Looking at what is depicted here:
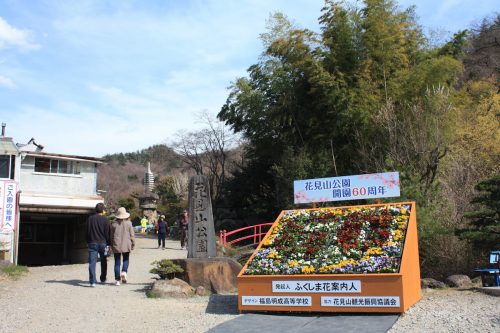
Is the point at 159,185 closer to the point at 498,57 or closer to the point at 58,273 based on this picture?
the point at 498,57

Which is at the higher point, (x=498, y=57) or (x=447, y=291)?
(x=498, y=57)

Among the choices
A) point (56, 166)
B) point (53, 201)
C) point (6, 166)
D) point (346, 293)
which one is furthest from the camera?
point (56, 166)

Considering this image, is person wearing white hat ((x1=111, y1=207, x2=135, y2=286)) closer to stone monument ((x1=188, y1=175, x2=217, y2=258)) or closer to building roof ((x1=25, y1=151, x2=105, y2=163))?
stone monument ((x1=188, y1=175, x2=217, y2=258))

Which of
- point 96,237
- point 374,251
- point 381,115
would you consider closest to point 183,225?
point 381,115

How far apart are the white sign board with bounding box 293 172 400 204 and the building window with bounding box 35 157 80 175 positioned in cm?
1589

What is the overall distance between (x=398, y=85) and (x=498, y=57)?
19797mm

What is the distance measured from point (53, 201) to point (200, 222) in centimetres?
1386

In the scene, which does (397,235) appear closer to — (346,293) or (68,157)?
(346,293)

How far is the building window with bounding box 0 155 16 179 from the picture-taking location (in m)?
20.4

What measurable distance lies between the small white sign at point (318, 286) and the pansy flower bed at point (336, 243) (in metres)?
0.20

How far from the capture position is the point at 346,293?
7051 millimetres

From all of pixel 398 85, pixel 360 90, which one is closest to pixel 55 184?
pixel 360 90

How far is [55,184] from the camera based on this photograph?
902 inches

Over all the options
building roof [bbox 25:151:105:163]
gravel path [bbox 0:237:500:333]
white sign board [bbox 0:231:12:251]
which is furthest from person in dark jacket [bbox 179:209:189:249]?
gravel path [bbox 0:237:500:333]
